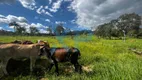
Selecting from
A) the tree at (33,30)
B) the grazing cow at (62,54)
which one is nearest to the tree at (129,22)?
the tree at (33,30)

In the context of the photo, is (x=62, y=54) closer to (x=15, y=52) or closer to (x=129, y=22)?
(x=15, y=52)

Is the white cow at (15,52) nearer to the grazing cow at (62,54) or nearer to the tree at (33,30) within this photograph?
the grazing cow at (62,54)

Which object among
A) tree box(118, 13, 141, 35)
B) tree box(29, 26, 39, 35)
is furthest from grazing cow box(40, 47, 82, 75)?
tree box(29, 26, 39, 35)

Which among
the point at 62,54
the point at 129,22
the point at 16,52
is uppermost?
the point at 129,22

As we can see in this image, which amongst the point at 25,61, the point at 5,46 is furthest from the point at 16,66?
the point at 5,46

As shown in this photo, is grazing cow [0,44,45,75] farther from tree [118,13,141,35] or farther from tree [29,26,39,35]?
tree [29,26,39,35]

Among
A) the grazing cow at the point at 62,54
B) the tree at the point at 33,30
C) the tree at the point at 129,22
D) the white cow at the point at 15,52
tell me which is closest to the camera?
the white cow at the point at 15,52

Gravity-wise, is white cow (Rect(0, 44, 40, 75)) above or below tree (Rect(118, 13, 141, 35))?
below

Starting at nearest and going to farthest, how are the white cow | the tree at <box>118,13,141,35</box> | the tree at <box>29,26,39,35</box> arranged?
the white cow < the tree at <box>118,13,141,35</box> < the tree at <box>29,26,39,35</box>

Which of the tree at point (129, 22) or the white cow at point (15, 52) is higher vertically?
the tree at point (129, 22)

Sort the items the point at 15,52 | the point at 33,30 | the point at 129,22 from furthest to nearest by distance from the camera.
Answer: the point at 33,30, the point at 129,22, the point at 15,52

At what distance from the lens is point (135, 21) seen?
75.8 m

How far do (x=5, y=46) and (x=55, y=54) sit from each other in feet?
7.35

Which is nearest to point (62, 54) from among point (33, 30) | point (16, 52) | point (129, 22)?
point (16, 52)
